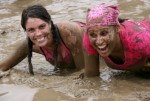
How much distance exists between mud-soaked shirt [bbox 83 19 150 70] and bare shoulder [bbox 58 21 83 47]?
0.49 metres

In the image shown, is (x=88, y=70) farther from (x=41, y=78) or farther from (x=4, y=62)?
(x=4, y=62)

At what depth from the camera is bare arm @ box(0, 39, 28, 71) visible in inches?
174

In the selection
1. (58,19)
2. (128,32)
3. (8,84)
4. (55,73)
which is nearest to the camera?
(128,32)

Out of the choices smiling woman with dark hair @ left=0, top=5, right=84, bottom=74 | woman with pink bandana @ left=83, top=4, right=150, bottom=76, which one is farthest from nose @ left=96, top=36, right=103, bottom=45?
smiling woman with dark hair @ left=0, top=5, right=84, bottom=74

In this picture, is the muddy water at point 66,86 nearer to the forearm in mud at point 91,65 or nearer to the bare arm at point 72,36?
the forearm in mud at point 91,65

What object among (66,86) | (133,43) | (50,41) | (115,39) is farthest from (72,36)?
(133,43)

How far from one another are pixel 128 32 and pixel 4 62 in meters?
1.79

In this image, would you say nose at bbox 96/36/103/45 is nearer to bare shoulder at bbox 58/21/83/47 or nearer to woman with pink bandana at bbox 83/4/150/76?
woman with pink bandana at bbox 83/4/150/76

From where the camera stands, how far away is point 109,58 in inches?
146

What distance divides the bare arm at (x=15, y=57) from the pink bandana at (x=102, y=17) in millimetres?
1371

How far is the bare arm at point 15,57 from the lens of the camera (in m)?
4.43

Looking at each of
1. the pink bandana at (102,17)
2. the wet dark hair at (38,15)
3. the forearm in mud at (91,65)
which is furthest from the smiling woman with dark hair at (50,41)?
the pink bandana at (102,17)

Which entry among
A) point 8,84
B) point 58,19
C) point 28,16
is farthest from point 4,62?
point 58,19

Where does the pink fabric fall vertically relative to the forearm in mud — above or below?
above
